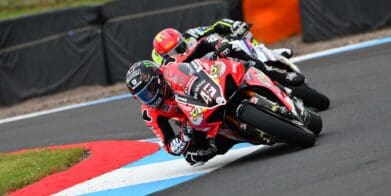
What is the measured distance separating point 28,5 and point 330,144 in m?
21.1

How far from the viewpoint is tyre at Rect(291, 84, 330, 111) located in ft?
33.3

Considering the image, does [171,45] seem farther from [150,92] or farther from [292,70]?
[150,92]

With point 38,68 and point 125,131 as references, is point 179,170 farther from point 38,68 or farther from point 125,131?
point 38,68

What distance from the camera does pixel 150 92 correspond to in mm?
7984

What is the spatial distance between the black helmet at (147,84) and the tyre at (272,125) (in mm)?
834

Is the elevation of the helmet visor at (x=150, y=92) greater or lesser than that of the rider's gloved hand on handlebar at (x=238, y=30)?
greater

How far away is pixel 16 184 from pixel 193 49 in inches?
97.4

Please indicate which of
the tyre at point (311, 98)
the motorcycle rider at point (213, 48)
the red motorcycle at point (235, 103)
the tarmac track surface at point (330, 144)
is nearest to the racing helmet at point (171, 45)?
the motorcycle rider at point (213, 48)

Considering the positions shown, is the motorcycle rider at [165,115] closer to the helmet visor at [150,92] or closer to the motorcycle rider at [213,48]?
the helmet visor at [150,92]

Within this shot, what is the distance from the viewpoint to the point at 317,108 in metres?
10.5

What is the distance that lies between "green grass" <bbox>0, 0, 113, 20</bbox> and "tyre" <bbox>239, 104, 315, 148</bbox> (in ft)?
62.7

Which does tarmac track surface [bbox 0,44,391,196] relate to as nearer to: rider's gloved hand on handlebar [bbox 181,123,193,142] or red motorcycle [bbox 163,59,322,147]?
red motorcycle [bbox 163,59,322,147]

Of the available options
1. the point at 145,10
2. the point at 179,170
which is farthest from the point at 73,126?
the point at 179,170

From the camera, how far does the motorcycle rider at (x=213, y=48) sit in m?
8.59
